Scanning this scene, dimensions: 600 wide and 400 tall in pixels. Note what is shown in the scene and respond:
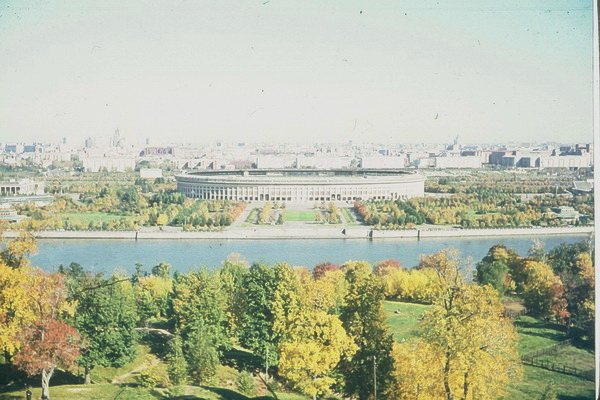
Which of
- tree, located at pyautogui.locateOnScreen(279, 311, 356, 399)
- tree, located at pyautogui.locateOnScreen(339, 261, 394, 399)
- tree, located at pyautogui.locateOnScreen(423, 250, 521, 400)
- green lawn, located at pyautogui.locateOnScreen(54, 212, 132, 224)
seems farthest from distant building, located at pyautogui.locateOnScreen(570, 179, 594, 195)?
green lawn, located at pyautogui.locateOnScreen(54, 212, 132, 224)

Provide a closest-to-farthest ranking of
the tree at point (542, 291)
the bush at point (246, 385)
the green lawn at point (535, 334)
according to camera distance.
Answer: the bush at point (246, 385) → the green lawn at point (535, 334) → the tree at point (542, 291)

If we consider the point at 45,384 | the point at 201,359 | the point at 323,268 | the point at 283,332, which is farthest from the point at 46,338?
the point at 323,268

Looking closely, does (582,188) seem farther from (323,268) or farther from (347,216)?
(323,268)

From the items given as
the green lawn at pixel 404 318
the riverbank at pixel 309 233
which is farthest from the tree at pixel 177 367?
the riverbank at pixel 309 233

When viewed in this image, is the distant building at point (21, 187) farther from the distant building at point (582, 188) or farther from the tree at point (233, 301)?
the distant building at point (582, 188)

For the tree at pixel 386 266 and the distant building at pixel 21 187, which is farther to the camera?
the distant building at pixel 21 187
